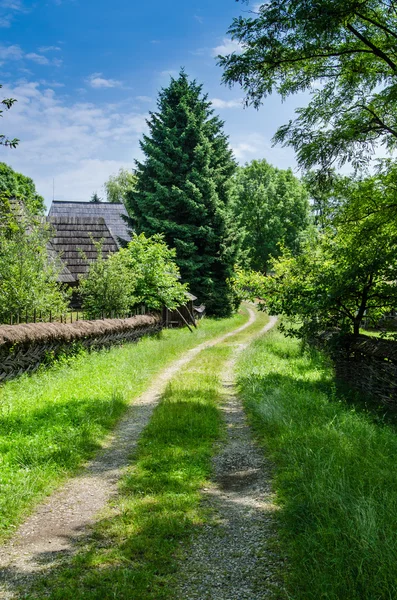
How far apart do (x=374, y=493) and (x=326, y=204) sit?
883 cm

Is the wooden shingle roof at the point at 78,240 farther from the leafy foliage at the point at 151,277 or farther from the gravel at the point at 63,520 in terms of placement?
the gravel at the point at 63,520

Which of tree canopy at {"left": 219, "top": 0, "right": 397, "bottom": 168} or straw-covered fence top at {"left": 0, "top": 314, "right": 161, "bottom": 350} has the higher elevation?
tree canopy at {"left": 219, "top": 0, "right": 397, "bottom": 168}

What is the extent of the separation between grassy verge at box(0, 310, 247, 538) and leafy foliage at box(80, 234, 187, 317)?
430 cm

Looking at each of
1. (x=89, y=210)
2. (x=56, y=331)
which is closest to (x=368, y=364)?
(x=56, y=331)

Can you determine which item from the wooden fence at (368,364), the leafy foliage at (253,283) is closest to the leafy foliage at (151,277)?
the leafy foliage at (253,283)

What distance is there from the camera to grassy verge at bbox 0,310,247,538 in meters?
5.54

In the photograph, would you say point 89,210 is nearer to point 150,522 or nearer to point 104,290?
point 104,290

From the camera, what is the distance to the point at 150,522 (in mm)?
4711

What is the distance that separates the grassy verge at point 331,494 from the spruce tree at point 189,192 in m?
21.3

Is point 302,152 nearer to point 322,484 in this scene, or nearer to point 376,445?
point 376,445

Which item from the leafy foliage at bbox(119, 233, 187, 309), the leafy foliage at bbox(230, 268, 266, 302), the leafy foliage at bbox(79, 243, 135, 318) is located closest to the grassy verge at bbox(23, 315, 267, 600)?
the leafy foliage at bbox(230, 268, 266, 302)

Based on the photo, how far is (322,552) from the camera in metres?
3.94

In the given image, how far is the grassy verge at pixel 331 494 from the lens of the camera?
11.6ft

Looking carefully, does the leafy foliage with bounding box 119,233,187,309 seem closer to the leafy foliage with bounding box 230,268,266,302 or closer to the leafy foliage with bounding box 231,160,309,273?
the leafy foliage with bounding box 230,268,266,302
